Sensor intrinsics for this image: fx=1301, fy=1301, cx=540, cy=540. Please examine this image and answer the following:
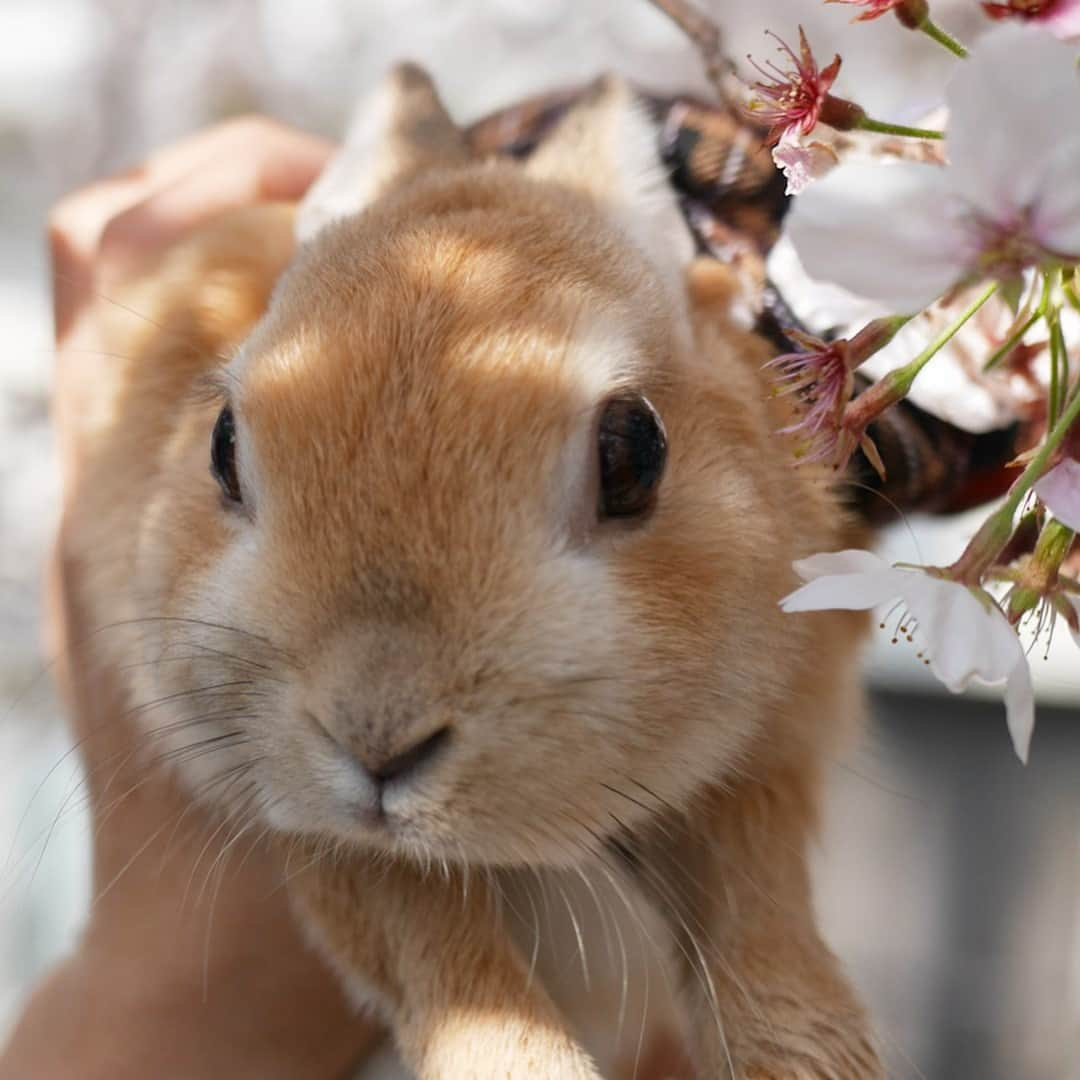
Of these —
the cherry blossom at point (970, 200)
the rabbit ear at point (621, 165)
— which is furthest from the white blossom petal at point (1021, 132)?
the rabbit ear at point (621, 165)

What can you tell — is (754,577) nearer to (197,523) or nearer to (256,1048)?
(197,523)

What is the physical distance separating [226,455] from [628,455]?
0.31 m

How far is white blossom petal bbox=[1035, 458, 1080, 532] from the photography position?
1.91 feet

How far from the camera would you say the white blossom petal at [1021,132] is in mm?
474

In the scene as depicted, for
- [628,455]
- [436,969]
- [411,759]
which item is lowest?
[436,969]

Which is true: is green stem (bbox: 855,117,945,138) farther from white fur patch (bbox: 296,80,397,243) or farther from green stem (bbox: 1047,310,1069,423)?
white fur patch (bbox: 296,80,397,243)

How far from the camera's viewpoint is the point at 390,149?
4.34 ft

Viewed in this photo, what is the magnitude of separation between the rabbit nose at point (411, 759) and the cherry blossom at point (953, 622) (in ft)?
0.88

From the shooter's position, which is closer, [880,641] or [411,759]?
[411,759]

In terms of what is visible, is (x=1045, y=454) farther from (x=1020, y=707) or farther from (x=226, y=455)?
(x=226, y=455)

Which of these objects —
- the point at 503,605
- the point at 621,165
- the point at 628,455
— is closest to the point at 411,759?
the point at 503,605

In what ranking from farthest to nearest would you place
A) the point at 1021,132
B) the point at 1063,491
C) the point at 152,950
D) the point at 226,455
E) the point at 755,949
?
the point at 152,950
the point at 755,949
the point at 226,455
the point at 1063,491
the point at 1021,132

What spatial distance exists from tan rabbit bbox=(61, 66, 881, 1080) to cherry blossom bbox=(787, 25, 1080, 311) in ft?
1.19

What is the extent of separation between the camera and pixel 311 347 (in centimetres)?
93
